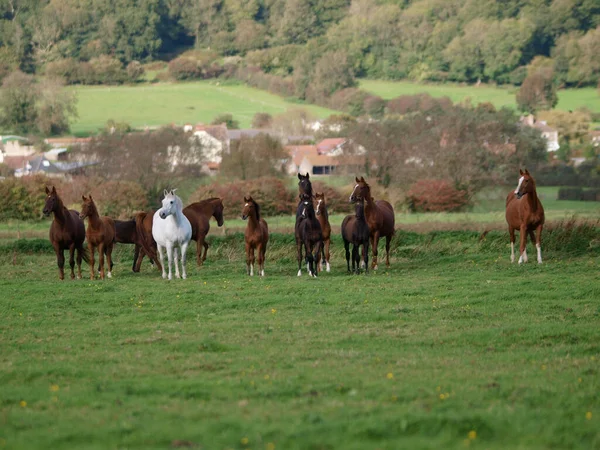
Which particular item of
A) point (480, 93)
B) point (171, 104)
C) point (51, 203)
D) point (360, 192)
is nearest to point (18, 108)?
point (171, 104)

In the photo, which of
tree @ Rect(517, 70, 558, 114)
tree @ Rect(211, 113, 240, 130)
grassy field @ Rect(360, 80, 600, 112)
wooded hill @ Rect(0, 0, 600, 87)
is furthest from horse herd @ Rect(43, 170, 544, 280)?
wooded hill @ Rect(0, 0, 600, 87)

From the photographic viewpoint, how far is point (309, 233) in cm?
2147

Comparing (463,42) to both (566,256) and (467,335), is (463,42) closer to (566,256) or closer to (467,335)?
(566,256)

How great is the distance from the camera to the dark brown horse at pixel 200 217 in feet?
81.5

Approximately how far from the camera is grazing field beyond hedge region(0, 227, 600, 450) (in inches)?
336

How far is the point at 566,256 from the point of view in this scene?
23.8 meters

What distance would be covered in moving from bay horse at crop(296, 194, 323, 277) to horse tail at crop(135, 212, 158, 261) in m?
4.03

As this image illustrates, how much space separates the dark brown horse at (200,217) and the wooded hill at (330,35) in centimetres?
10989

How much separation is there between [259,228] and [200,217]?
3.44 metres

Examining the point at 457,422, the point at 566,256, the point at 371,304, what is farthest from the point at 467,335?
the point at 566,256

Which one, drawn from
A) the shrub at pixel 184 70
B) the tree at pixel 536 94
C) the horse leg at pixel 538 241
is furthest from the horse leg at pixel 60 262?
the shrub at pixel 184 70

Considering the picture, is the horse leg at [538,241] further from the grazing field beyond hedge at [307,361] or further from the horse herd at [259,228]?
the grazing field beyond hedge at [307,361]

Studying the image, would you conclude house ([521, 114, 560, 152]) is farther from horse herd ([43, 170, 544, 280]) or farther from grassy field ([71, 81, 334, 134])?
horse herd ([43, 170, 544, 280])

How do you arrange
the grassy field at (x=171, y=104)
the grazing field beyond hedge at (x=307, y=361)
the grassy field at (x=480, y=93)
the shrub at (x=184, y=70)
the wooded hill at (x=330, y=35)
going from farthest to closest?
the shrub at (x=184, y=70)
the wooded hill at (x=330, y=35)
the grassy field at (x=480, y=93)
the grassy field at (x=171, y=104)
the grazing field beyond hedge at (x=307, y=361)
